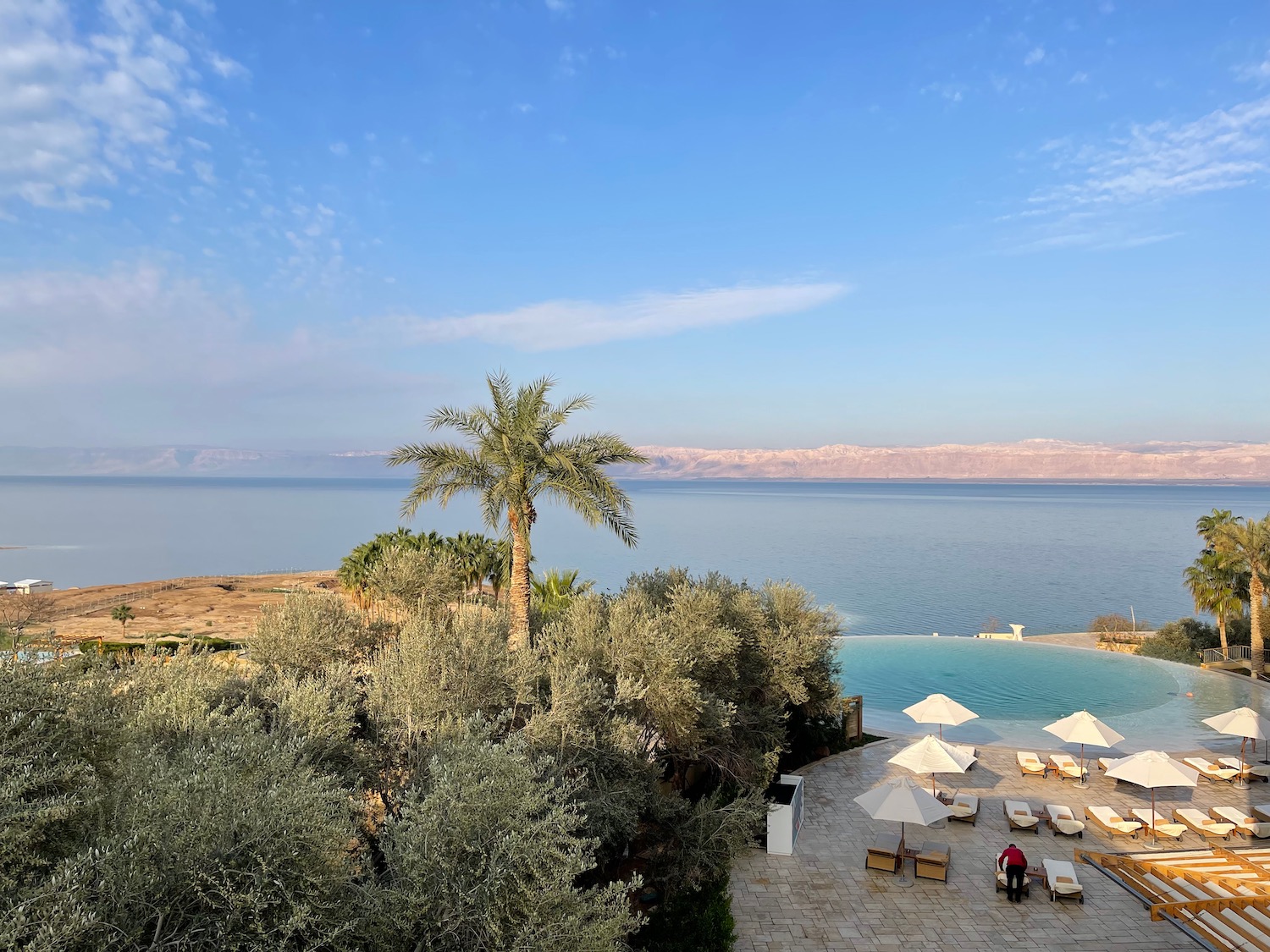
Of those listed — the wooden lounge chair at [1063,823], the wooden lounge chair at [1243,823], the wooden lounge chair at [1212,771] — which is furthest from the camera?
the wooden lounge chair at [1212,771]

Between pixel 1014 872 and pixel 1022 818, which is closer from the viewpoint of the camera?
pixel 1014 872

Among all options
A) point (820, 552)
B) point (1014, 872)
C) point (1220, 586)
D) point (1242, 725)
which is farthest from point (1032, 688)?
point (820, 552)

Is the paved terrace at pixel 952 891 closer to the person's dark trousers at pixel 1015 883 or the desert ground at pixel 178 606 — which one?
the person's dark trousers at pixel 1015 883

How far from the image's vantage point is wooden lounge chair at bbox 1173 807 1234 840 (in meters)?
13.0

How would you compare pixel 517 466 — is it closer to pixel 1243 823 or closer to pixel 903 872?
pixel 903 872

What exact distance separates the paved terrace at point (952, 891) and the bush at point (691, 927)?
0.61 m

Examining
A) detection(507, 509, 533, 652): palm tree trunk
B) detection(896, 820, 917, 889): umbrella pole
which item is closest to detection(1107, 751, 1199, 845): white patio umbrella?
detection(896, 820, 917, 889): umbrella pole

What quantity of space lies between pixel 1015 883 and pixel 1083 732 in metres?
5.93

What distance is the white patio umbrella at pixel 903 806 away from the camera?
464 inches

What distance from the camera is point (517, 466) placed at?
588 inches

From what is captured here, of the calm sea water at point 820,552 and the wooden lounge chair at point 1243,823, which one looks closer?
the wooden lounge chair at point 1243,823

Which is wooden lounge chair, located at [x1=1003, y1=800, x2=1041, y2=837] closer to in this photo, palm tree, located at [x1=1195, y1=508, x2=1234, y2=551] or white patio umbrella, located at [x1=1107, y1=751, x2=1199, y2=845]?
white patio umbrella, located at [x1=1107, y1=751, x2=1199, y2=845]

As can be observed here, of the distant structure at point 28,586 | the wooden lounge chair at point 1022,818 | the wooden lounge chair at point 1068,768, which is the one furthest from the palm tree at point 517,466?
the distant structure at point 28,586

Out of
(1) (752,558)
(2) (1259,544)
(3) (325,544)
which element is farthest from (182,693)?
(3) (325,544)
